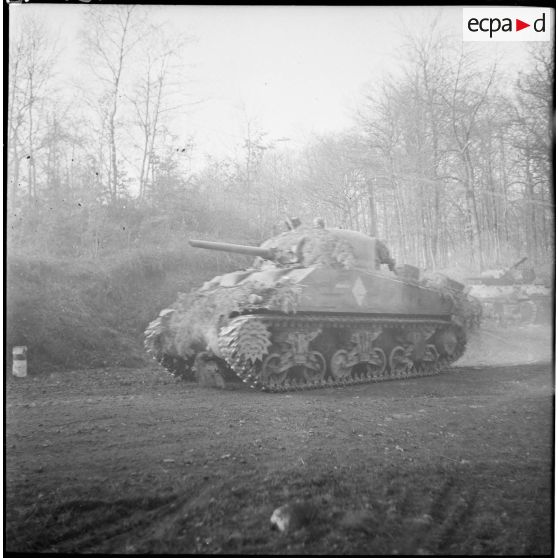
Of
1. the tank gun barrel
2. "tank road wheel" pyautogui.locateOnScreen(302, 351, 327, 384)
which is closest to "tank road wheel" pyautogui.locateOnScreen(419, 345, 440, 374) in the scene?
"tank road wheel" pyautogui.locateOnScreen(302, 351, 327, 384)

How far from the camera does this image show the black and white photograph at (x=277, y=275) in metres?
3.17

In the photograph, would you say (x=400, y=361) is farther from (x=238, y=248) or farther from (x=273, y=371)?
(x=238, y=248)

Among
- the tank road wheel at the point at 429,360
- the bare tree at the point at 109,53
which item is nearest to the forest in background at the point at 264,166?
the bare tree at the point at 109,53

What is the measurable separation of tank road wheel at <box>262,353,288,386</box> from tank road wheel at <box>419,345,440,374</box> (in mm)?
3299

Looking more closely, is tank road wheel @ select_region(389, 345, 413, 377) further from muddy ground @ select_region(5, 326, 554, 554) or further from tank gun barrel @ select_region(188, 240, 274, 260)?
muddy ground @ select_region(5, 326, 554, 554)

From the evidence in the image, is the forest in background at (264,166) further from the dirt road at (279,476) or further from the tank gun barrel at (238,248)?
the dirt road at (279,476)

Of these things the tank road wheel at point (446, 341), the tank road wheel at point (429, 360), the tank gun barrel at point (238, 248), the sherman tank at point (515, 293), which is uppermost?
the tank gun barrel at point (238, 248)

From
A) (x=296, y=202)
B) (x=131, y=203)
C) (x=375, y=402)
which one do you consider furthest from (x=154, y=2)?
(x=375, y=402)

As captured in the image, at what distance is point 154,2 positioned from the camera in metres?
4.41

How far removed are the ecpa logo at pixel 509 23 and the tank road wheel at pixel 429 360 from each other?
675 cm

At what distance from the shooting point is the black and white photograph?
10.4 ft

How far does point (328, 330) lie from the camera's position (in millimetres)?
8664

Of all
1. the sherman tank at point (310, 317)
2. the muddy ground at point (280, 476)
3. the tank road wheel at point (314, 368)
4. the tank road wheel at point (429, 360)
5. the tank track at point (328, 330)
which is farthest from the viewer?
the tank road wheel at point (429, 360)

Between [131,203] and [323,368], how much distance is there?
163 inches
